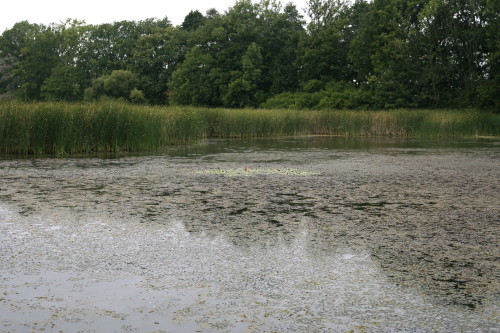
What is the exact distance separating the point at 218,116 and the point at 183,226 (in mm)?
16057

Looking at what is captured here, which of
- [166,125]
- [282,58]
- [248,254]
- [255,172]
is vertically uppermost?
[282,58]

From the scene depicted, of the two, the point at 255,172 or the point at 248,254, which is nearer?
the point at 248,254

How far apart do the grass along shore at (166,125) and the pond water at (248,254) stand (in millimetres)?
4158

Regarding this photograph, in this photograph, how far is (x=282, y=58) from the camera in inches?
1698

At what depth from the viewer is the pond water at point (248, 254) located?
2.79 m

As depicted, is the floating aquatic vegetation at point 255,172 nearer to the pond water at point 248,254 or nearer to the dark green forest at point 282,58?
the pond water at point 248,254

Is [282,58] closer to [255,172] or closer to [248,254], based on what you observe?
[255,172]

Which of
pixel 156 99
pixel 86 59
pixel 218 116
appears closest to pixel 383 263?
pixel 218 116

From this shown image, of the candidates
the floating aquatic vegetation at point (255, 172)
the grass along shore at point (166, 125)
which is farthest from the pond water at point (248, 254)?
the grass along shore at point (166, 125)

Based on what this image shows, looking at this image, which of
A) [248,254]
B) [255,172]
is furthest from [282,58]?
[248,254]

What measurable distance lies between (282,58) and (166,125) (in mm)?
28258

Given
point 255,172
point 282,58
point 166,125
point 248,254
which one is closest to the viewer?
point 248,254

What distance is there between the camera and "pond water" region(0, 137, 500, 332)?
2.79 metres

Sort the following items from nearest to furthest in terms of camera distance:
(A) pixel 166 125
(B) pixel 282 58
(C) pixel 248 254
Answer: (C) pixel 248 254 < (A) pixel 166 125 < (B) pixel 282 58
